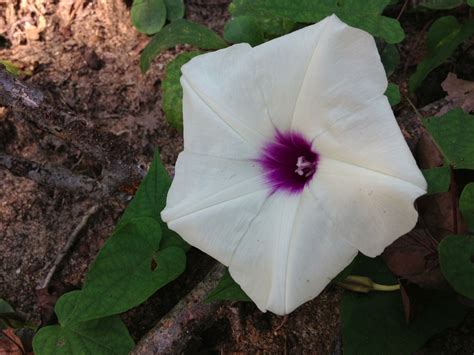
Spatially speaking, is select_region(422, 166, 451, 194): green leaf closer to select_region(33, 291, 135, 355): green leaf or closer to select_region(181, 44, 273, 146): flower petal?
select_region(181, 44, 273, 146): flower petal

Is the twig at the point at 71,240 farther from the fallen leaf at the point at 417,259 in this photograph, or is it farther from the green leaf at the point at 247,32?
the fallen leaf at the point at 417,259

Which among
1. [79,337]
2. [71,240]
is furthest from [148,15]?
[79,337]

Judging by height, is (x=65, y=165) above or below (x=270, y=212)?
below

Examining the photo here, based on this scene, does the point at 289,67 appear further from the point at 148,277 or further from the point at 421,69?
the point at 421,69

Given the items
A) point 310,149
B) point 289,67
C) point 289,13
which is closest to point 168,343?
point 310,149

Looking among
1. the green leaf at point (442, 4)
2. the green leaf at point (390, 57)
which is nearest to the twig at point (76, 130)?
the green leaf at point (390, 57)

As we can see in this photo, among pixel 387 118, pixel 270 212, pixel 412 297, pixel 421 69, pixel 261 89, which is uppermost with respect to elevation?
pixel 261 89

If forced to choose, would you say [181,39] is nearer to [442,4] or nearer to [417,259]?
[442,4]
